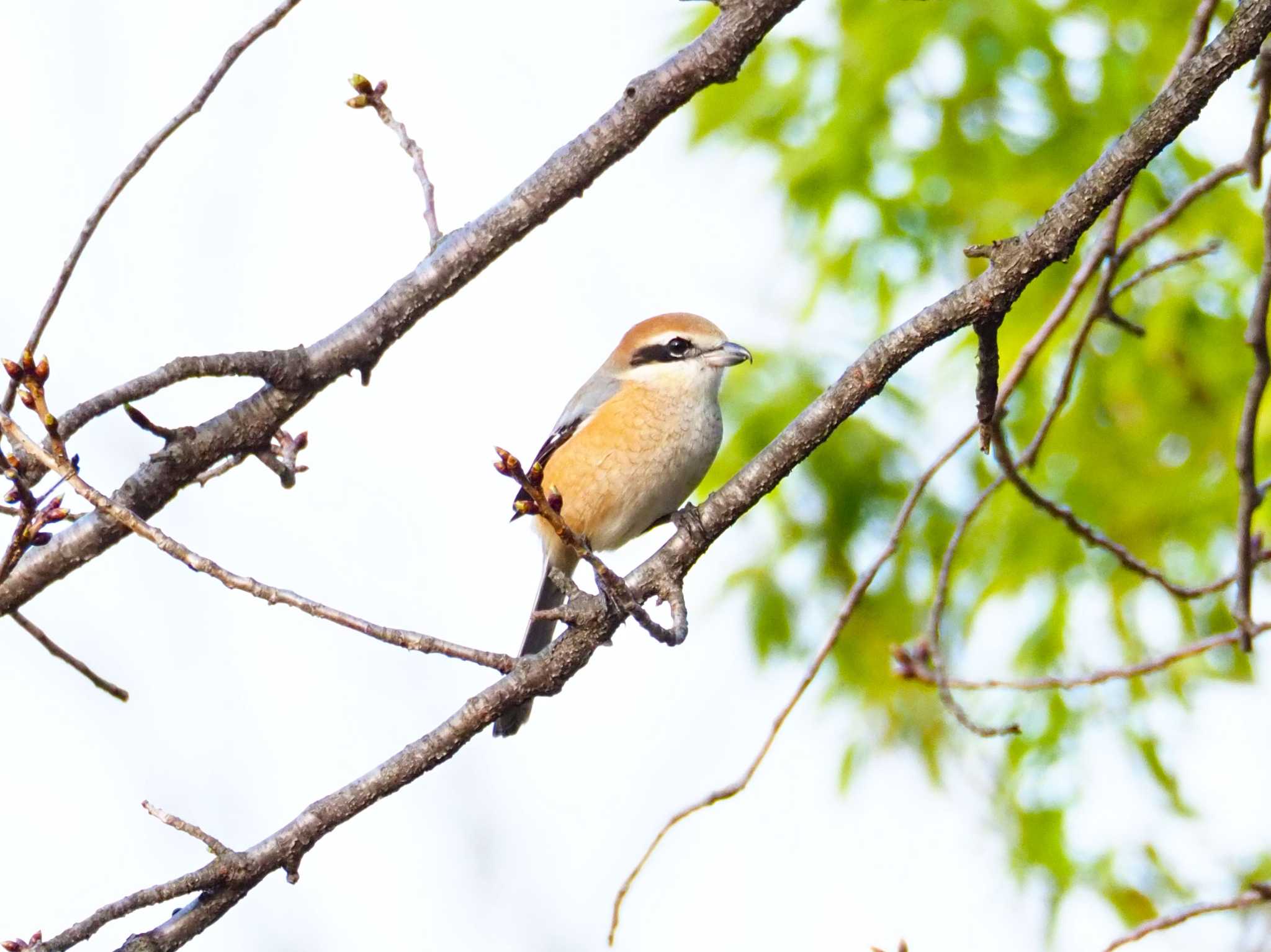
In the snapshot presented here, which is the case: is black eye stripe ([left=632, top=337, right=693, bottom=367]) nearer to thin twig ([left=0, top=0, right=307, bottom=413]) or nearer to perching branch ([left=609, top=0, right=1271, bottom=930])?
perching branch ([left=609, top=0, right=1271, bottom=930])

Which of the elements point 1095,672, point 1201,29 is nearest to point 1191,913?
point 1095,672

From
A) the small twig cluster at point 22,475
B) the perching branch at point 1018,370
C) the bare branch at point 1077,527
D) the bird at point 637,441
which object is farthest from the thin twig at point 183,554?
the bird at point 637,441

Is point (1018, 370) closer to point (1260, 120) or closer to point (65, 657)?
point (1260, 120)

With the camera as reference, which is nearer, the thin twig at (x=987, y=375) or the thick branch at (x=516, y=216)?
the thin twig at (x=987, y=375)

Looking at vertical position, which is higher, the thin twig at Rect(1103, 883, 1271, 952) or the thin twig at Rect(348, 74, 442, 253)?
the thin twig at Rect(348, 74, 442, 253)

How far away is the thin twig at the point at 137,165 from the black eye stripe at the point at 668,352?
238cm

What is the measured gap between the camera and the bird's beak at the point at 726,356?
16.4ft

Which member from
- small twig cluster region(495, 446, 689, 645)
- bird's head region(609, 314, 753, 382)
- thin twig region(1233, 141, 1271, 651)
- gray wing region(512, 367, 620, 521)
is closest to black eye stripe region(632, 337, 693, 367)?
bird's head region(609, 314, 753, 382)

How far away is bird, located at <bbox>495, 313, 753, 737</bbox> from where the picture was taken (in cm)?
459

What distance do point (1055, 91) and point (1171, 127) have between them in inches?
141

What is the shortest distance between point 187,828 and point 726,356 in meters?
3.12

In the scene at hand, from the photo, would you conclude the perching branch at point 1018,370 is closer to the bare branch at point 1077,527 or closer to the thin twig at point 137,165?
the bare branch at point 1077,527

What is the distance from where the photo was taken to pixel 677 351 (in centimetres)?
505

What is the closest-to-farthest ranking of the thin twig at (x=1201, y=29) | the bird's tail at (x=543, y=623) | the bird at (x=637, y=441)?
the thin twig at (x=1201, y=29), the bird at (x=637, y=441), the bird's tail at (x=543, y=623)
